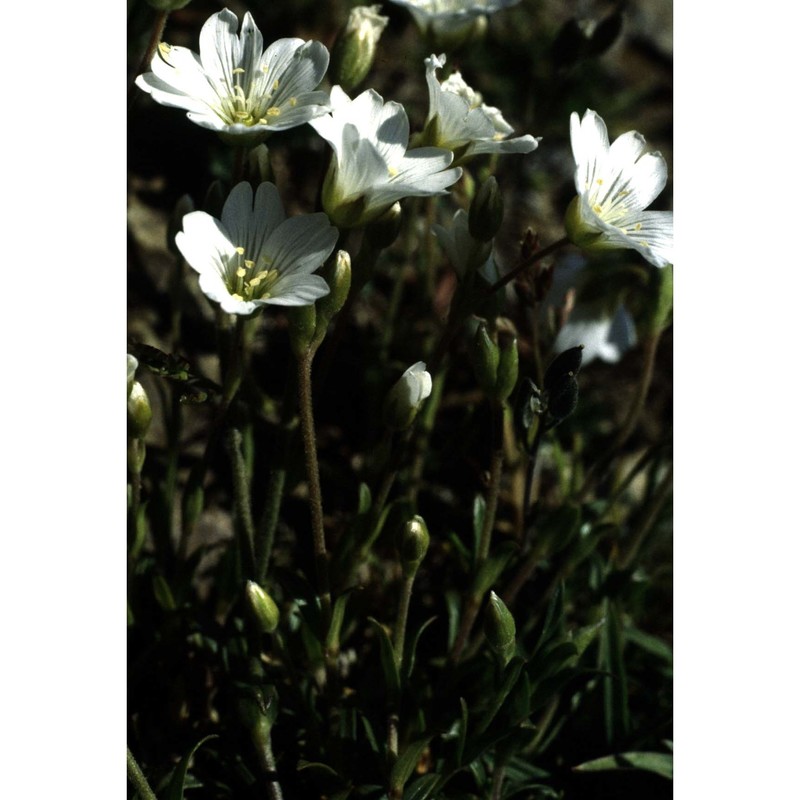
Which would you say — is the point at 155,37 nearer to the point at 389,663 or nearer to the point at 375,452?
the point at 375,452

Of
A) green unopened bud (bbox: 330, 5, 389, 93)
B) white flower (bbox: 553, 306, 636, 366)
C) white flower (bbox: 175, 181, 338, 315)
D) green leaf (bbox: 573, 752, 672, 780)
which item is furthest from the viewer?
white flower (bbox: 553, 306, 636, 366)

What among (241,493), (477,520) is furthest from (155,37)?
(477,520)

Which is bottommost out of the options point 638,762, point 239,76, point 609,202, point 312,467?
point 638,762

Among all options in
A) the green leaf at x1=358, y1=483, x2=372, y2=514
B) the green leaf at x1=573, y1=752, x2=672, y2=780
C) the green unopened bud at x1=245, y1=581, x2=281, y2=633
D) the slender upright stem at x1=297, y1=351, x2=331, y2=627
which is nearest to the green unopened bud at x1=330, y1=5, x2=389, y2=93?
the slender upright stem at x1=297, y1=351, x2=331, y2=627

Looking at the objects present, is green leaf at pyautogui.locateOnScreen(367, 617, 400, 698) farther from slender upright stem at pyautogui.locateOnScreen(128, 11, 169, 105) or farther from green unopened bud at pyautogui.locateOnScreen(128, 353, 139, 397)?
slender upright stem at pyautogui.locateOnScreen(128, 11, 169, 105)

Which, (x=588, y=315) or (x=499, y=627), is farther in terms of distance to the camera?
(x=588, y=315)
